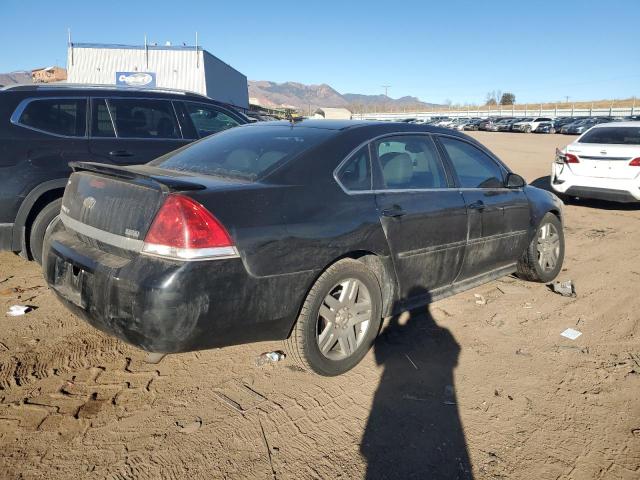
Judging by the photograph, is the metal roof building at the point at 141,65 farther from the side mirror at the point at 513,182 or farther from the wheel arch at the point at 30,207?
the side mirror at the point at 513,182

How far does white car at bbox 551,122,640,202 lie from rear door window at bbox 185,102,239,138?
21.1 ft

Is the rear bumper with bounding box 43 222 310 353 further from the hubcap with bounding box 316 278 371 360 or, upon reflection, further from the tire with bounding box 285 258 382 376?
the hubcap with bounding box 316 278 371 360

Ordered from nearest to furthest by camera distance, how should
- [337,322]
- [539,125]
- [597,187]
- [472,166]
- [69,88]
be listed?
[337,322] → [472,166] → [69,88] → [597,187] → [539,125]

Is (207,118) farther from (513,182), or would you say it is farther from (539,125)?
(539,125)

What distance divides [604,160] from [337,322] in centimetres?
777

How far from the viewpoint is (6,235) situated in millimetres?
4523

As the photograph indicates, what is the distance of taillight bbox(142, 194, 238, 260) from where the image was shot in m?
2.50

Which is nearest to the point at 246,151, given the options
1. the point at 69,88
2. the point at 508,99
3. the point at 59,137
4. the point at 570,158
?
the point at 59,137

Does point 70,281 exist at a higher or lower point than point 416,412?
higher

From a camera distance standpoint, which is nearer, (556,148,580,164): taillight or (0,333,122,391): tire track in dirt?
(0,333,122,391): tire track in dirt

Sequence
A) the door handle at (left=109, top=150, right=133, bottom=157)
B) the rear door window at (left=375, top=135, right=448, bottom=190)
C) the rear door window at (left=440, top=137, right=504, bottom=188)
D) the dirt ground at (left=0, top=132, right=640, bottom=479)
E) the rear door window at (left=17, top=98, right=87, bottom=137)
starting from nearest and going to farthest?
the dirt ground at (left=0, top=132, right=640, bottom=479)
the rear door window at (left=375, top=135, right=448, bottom=190)
the rear door window at (left=440, top=137, right=504, bottom=188)
the rear door window at (left=17, top=98, right=87, bottom=137)
the door handle at (left=109, top=150, right=133, bottom=157)

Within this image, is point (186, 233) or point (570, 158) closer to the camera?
point (186, 233)

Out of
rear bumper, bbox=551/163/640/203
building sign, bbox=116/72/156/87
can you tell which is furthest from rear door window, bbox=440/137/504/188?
building sign, bbox=116/72/156/87

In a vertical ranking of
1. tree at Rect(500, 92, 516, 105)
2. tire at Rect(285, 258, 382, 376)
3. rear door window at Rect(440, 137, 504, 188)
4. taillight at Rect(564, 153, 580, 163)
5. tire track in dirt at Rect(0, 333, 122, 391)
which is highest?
tree at Rect(500, 92, 516, 105)
